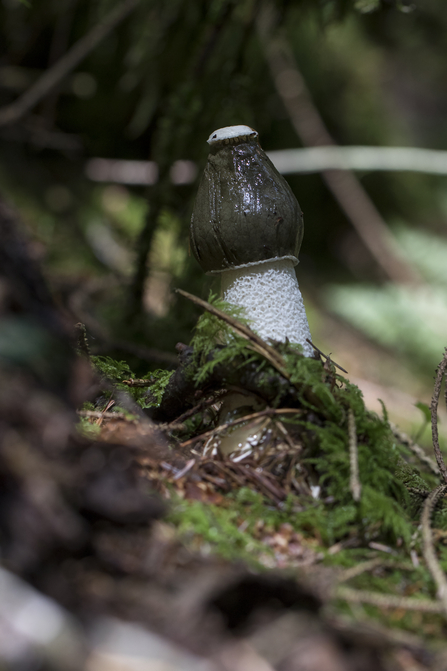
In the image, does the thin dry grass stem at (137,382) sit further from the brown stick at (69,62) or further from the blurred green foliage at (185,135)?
the brown stick at (69,62)

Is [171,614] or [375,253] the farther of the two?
[375,253]

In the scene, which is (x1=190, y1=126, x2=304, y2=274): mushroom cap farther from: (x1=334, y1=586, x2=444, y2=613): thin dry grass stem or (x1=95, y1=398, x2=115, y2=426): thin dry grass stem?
(x1=334, y1=586, x2=444, y2=613): thin dry grass stem

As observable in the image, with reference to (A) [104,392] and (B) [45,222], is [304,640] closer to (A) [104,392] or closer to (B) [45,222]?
(A) [104,392]

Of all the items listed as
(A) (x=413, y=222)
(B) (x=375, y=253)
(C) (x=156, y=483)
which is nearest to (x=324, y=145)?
(B) (x=375, y=253)

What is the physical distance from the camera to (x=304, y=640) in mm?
976

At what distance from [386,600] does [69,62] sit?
5.13 metres

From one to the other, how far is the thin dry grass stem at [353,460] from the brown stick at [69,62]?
4039 millimetres

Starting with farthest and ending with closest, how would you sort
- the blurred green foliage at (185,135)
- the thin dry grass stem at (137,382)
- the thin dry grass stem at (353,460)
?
the blurred green foliage at (185,135) → the thin dry grass stem at (137,382) → the thin dry grass stem at (353,460)

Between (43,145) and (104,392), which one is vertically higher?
(43,145)

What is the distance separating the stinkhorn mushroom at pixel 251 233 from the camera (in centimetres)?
185

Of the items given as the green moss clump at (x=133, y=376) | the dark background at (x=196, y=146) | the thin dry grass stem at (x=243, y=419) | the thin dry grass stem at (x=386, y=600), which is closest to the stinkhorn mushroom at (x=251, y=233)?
the thin dry grass stem at (x=243, y=419)

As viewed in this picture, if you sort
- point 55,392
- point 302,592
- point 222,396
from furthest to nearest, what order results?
point 222,396, point 55,392, point 302,592

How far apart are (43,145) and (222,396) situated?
5503mm

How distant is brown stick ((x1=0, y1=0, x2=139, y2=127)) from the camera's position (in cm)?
422
